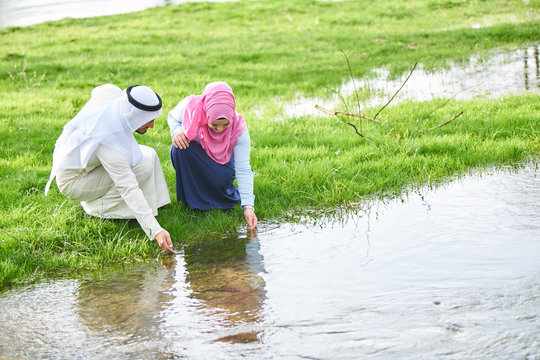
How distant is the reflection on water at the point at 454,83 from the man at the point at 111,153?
4.48 m

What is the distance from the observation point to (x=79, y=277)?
4.50 meters

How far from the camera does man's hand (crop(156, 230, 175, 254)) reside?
4.48 m

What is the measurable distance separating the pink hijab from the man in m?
0.51

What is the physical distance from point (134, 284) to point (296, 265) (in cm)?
123

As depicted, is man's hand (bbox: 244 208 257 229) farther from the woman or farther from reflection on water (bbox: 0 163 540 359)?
reflection on water (bbox: 0 163 540 359)

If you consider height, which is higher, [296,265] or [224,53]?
[224,53]

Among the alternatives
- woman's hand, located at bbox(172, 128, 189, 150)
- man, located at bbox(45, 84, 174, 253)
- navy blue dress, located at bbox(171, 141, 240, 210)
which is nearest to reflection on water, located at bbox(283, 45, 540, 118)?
navy blue dress, located at bbox(171, 141, 240, 210)

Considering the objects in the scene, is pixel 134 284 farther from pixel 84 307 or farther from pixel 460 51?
pixel 460 51

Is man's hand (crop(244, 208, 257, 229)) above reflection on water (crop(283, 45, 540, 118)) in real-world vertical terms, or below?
below

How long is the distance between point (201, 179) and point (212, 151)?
1.16 ft

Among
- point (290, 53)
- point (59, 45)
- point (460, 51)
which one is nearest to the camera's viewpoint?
point (460, 51)

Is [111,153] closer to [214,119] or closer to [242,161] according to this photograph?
[214,119]

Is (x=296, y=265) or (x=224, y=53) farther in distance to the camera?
(x=224, y=53)

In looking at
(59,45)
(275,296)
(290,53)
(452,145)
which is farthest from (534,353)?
(59,45)
